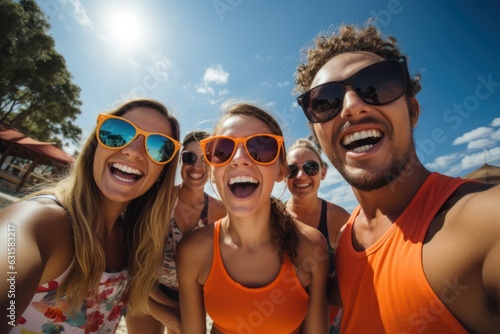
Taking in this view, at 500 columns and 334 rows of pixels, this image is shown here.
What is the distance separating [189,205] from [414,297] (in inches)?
144

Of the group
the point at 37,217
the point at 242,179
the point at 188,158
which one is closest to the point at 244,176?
the point at 242,179

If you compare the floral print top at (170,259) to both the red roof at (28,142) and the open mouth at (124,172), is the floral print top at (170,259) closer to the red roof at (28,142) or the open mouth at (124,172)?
the open mouth at (124,172)

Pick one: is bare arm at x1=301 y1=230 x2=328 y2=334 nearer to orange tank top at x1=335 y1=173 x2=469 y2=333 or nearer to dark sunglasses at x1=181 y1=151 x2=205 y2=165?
orange tank top at x1=335 y1=173 x2=469 y2=333

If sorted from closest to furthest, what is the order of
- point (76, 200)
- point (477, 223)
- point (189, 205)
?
point (477, 223), point (76, 200), point (189, 205)

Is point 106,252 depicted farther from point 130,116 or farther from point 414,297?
point 414,297

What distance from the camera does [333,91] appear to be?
7.26 ft

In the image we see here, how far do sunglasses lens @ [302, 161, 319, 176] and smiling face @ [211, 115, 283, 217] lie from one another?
234 centimetres

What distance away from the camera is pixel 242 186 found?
2584 millimetres

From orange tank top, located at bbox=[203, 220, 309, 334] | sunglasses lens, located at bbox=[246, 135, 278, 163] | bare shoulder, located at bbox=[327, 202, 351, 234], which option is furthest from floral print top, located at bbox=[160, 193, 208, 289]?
bare shoulder, located at bbox=[327, 202, 351, 234]

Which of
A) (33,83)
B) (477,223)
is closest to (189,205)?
(477,223)

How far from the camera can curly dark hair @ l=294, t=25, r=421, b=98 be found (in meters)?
2.55

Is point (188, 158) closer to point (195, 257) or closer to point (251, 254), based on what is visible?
point (195, 257)

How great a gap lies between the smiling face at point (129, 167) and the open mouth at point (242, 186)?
784 millimetres

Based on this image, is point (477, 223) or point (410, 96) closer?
point (477, 223)
